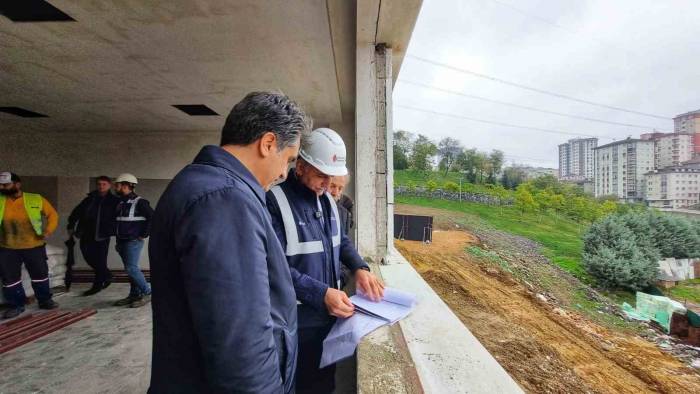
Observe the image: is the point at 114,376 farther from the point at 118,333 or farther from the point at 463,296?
the point at 463,296

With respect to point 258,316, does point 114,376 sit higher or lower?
lower

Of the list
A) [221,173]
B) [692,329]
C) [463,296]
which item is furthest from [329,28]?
[692,329]

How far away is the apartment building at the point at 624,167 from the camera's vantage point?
19.0 metres

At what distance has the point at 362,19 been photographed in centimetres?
232

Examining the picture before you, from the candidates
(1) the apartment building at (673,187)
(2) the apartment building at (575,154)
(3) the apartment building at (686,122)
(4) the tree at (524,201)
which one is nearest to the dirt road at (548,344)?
(4) the tree at (524,201)

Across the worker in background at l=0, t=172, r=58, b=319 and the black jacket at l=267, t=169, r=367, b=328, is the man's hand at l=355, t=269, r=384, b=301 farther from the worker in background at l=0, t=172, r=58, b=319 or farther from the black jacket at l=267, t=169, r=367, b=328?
the worker in background at l=0, t=172, r=58, b=319

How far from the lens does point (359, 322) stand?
1.23m

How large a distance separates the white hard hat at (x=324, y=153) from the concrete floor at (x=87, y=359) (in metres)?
2.40

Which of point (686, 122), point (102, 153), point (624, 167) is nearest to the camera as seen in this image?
point (102, 153)

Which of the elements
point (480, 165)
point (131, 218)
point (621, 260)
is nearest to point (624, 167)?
point (621, 260)

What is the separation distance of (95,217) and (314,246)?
15.8 feet

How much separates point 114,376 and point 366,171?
9.00 ft

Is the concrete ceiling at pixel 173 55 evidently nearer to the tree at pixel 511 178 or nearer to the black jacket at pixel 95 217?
the black jacket at pixel 95 217

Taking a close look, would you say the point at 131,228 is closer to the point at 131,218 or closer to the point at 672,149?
the point at 131,218
